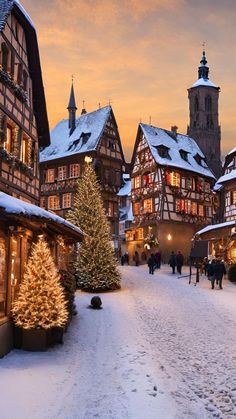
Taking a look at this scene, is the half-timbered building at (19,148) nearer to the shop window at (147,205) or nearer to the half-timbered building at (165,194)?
the half-timbered building at (165,194)

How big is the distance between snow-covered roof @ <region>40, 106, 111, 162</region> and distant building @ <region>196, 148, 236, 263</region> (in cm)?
1704

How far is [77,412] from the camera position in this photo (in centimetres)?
717

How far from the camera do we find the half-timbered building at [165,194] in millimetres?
48438

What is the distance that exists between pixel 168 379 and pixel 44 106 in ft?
53.7

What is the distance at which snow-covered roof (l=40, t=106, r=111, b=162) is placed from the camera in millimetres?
54719

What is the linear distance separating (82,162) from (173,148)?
9935mm

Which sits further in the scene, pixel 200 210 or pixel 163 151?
pixel 200 210

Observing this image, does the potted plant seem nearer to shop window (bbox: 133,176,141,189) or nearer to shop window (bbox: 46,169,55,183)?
shop window (bbox: 133,176,141,189)

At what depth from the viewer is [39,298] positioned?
11.4m

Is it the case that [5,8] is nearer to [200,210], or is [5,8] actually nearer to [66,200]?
[200,210]

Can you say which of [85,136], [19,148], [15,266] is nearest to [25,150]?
[19,148]

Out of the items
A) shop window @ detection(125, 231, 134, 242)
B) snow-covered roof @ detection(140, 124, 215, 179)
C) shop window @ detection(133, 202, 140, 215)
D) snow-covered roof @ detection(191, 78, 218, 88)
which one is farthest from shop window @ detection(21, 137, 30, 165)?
snow-covered roof @ detection(191, 78, 218, 88)

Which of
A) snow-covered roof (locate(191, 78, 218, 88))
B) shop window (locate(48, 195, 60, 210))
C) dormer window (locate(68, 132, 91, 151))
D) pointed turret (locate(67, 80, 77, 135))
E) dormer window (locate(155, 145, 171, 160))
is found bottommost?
shop window (locate(48, 195, 60, 210))

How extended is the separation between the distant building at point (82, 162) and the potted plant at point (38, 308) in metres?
42.1
